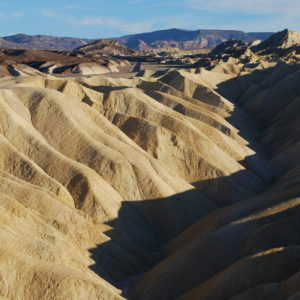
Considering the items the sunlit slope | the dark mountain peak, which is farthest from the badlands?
the dark mountain peak

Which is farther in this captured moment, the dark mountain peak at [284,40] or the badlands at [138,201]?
Answer: the dark mountain peak at [284,40]

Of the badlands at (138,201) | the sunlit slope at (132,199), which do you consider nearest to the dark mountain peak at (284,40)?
the badlands at (138,201)

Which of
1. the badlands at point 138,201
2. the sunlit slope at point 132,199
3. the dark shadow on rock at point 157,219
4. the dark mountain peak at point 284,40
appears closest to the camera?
the badlands at point 138,201

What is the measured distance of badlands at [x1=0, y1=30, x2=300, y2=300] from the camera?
56.4ft

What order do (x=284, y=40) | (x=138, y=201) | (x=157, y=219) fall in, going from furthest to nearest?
(x=284, y=40) → (x=138, y=201) → (x=157, y=219)

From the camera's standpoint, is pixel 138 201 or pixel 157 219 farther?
pixel 138 201

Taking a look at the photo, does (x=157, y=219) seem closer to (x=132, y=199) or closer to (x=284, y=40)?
(x=132, y=199)

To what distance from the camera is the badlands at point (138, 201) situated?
17203mm

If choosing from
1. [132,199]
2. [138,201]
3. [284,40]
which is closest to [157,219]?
[138,201]

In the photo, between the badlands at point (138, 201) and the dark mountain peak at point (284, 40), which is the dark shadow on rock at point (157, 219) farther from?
the dark mountain peak at point (284, 40)

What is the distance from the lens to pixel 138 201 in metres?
28.0

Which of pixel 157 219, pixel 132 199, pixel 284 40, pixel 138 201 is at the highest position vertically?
pixel 284 40

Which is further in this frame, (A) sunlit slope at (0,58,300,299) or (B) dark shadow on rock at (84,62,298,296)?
(B) dark shadow on rock at (84,62,298,296)

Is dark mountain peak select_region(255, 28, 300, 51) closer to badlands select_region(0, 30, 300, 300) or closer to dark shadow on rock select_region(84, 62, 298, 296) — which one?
badlands select_region(0, 30, 300, 300)
